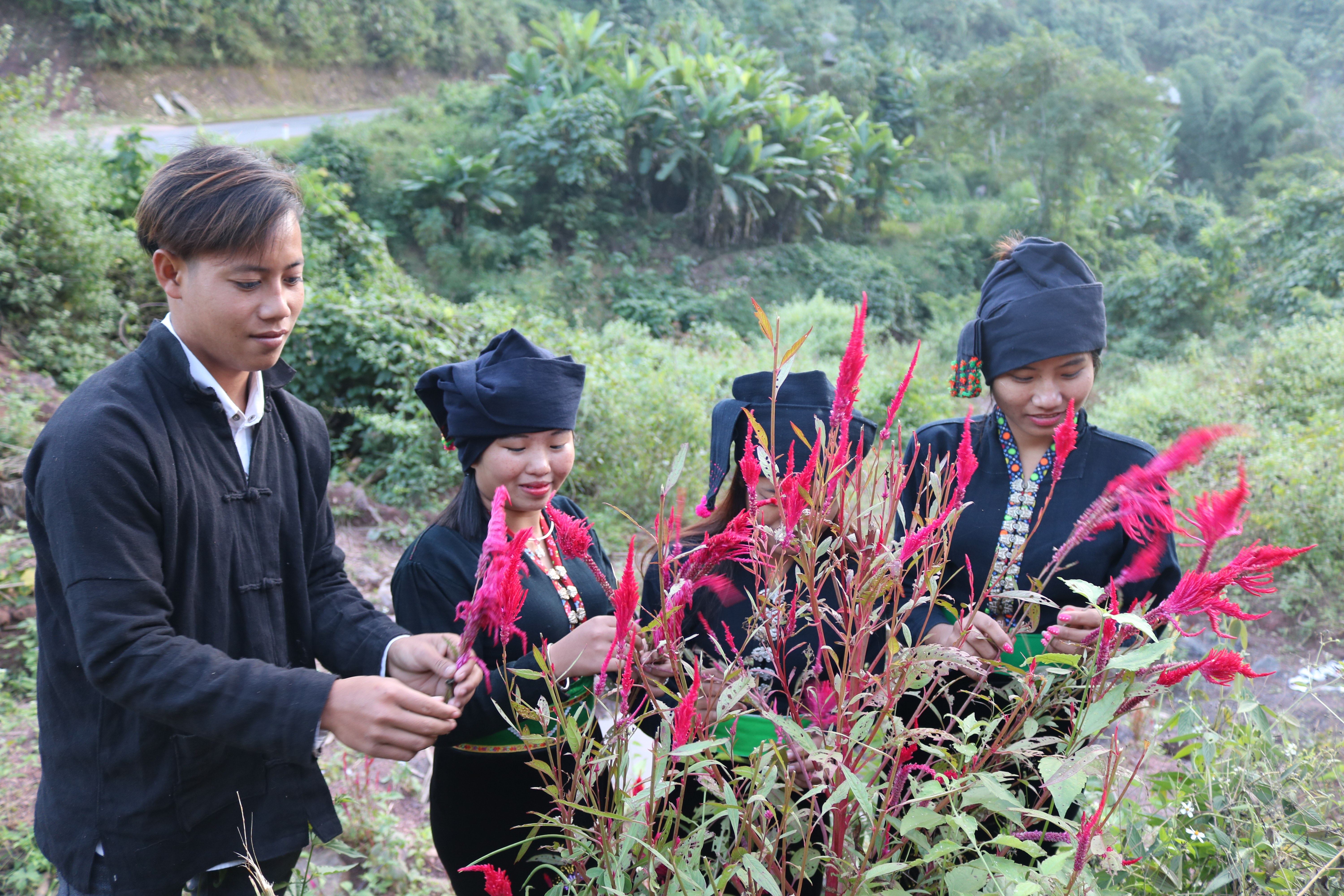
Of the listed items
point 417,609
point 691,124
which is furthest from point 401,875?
point 691,124

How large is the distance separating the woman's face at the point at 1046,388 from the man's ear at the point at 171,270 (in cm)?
137

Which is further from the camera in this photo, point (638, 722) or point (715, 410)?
point (715, 410)

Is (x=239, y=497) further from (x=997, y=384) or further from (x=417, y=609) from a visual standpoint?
(x=997, y=384)

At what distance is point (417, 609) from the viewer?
5.01 ft

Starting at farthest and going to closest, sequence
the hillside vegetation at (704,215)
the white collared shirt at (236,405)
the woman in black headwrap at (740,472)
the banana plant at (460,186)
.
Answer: the banana plant at (460,186) → the hillside vegetation at (704,215) → the woman in black headwrap at (740,472) → the white collared shirt at (236,405)

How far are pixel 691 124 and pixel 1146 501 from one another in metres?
14.3

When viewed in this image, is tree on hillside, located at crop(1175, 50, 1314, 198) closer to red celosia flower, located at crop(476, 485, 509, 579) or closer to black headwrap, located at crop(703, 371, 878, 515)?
black headwrap, located at crop(703, 371, 878, 515)

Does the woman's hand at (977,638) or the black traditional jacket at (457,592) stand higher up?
the woman's hand at (977,638)

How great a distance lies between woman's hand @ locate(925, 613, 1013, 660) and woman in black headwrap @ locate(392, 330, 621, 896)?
1.93ft

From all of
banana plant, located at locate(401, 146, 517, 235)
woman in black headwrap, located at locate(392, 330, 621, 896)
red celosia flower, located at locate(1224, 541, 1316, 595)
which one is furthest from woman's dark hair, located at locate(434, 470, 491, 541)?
banana plant, located at locate(401, 146, 517, 235)

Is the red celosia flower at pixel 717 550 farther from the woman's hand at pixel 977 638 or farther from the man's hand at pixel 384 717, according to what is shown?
the man's hand at pixel 384 717

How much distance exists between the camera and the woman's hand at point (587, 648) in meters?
1.09

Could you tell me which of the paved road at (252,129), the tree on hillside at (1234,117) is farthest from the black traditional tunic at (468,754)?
the tree on hillside at (1234,117)

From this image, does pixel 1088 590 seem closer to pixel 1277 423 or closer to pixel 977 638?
pixel 977 638
